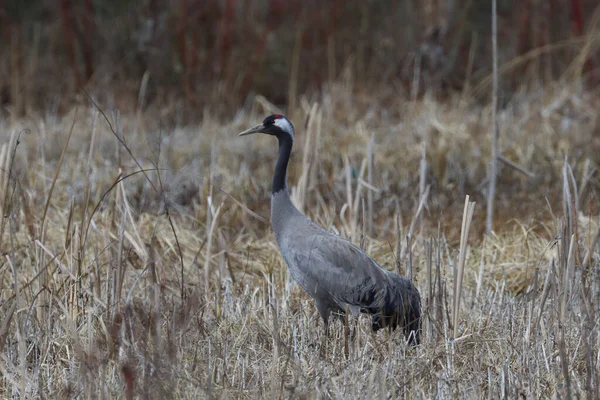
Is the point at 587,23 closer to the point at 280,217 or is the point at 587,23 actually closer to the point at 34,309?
the point at 280,217

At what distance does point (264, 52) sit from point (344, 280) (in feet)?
22.9

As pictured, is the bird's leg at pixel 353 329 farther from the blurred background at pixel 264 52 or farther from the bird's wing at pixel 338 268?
the blurred background at pixel 264 52

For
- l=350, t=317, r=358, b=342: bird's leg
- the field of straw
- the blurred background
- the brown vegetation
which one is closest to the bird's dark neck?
the field of straw

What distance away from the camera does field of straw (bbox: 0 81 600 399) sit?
10.0ft

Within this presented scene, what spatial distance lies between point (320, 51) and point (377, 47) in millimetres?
612

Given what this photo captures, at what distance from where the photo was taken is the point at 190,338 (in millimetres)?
3416

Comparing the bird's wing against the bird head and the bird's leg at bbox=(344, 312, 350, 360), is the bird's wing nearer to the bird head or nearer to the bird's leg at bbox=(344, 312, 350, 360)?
the bird's leg at bbox=(344, 312, 350, 360)

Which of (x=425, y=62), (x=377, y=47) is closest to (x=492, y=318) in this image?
(x=425, y=62)

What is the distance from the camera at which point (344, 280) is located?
3672 mm

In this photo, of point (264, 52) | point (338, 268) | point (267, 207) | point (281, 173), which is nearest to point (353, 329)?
point (338, 268)

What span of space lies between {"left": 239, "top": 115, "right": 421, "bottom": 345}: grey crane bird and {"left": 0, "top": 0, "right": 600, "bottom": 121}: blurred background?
17.0ft

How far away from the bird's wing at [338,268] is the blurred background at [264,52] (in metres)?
5.24

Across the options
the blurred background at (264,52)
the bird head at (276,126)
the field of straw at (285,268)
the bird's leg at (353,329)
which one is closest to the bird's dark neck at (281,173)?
the bird head at (276,126)

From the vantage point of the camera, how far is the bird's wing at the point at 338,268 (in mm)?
3658
